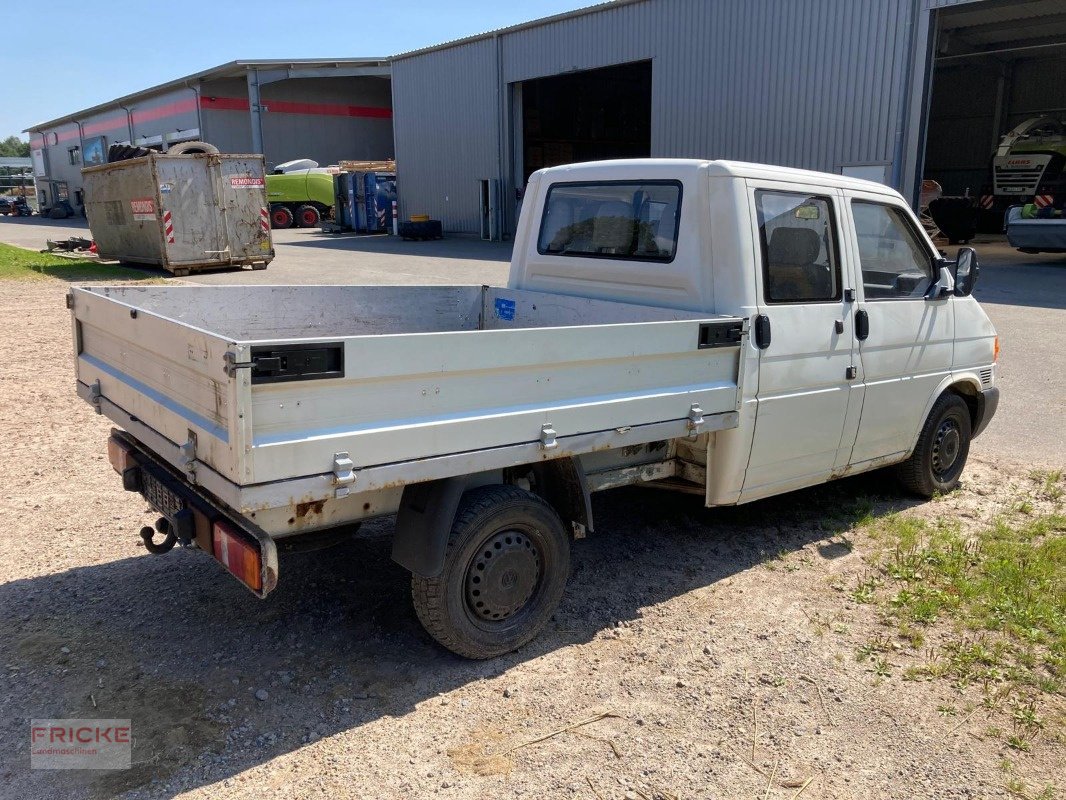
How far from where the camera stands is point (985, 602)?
4191mm

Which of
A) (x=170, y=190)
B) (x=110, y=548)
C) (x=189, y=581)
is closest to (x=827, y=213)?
(x=189, y=581)

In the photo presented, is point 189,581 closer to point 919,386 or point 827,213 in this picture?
point 827,213

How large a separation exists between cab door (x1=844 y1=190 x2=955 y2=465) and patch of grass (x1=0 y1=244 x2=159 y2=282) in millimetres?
15147

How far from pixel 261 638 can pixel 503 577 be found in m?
1.11

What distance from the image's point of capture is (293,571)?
4469 millimetres

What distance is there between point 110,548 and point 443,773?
8.79 feet

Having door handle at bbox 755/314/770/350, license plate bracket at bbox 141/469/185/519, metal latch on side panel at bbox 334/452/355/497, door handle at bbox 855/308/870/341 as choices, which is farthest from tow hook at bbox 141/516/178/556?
door handle at bbox 855/308/870/341

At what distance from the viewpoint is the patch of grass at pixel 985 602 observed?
141 inches

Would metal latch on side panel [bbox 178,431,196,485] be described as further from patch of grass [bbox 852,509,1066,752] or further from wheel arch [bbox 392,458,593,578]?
patch of grass [bbox 852,509,1066,752]

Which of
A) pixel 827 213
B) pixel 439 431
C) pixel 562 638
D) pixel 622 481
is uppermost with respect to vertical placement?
pixel 827 213

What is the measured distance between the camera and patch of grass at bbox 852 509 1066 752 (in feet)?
11.8

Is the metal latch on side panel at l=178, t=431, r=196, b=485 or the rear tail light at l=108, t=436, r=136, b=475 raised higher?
the metal latch on side panel at l=178, t=431, r=196, b=485

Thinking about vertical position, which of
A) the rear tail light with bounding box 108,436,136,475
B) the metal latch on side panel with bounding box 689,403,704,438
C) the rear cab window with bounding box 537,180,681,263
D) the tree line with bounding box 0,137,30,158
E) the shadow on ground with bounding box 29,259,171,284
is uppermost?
the tree line with bounding box 0,137,30,158

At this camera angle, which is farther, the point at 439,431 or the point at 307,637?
the point at 307,637
